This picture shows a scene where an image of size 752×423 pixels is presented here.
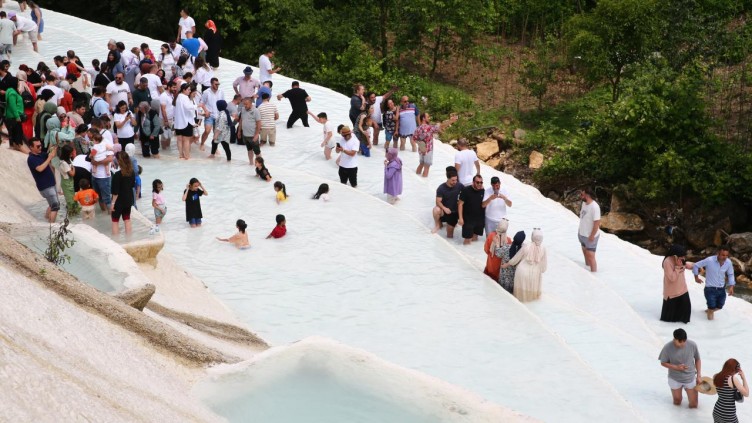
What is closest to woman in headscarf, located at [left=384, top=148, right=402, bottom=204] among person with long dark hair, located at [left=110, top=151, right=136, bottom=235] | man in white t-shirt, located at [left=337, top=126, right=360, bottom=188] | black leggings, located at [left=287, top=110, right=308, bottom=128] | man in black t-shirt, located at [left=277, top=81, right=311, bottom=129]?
man in white t-shirt, located at [left=337, top=126, right=360, bottom=188]

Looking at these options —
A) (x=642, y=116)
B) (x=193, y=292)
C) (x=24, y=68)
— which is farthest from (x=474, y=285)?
(x=642, y=116)

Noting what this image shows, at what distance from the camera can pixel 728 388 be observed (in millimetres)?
10836

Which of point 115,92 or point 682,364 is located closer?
point 682,364

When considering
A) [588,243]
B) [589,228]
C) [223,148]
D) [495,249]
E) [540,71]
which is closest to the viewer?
[495,249]

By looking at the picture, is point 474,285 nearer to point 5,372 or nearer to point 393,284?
point 393,284

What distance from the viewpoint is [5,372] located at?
667 cm

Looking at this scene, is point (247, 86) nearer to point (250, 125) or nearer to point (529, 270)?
point (250, 125)

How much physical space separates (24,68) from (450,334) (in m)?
10.5

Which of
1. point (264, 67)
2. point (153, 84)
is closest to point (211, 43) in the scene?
point (264, 67)

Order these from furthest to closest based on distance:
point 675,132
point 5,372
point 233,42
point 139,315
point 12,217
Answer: point 233,42, point 675,132, point 12,217, point 139,315, point 5,372

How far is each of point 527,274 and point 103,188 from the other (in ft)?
20.5

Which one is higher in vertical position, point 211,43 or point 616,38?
point 616,38

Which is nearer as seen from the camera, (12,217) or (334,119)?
(12,217)

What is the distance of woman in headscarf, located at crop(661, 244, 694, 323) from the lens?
44.8ft
